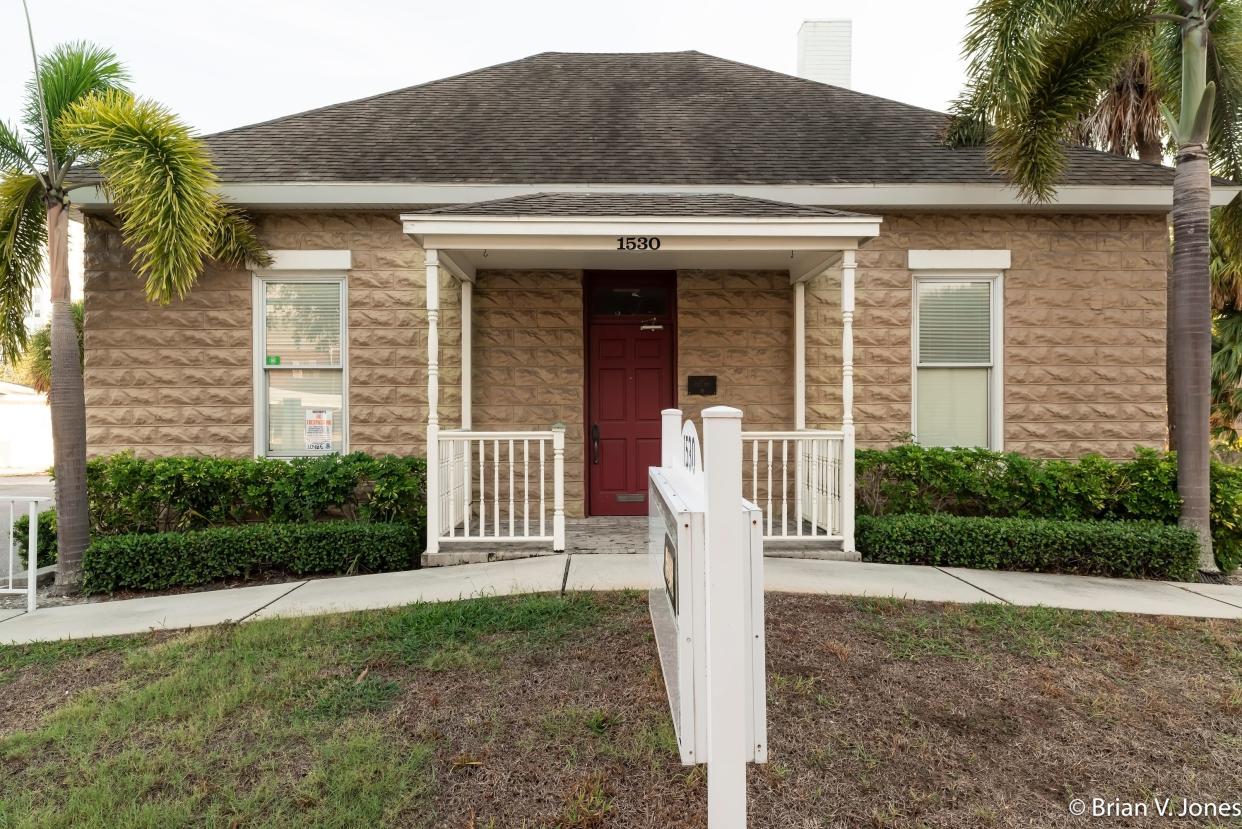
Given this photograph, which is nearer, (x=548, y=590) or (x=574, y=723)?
(x=574, y=723)

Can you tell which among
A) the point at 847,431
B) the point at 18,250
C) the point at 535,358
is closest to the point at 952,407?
the point at 847,431

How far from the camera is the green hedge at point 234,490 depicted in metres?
5.89

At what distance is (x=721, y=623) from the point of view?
1.97 metres

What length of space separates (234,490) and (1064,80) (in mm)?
8814

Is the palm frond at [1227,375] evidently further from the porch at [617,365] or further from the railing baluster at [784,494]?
the railing baluster at [784,494]

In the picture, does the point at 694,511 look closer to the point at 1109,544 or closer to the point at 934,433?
the point at 1109,544

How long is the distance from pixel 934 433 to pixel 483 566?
5296mm

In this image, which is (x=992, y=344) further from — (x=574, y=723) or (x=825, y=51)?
(x=574, y=723)

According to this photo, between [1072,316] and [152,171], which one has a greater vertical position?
[152,171]

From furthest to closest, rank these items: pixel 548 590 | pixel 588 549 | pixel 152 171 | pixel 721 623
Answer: pixel 588 549
pixel 152 171
pixel 548 590
pixel 721 623

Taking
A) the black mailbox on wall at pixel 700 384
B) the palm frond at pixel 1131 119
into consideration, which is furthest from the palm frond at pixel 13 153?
the palm frond at pixel 1131 119

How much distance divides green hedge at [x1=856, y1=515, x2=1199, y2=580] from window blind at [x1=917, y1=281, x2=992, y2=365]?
2124mm

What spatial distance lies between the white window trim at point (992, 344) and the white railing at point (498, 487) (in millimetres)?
4160

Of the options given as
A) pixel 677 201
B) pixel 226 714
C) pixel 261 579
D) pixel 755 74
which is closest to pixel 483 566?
pixel 261 579
